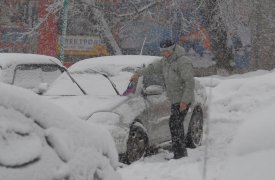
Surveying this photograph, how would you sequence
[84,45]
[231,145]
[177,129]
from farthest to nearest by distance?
1. [84,45]
2. [177,129]
3. [231,145]

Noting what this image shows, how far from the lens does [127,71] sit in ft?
32.3

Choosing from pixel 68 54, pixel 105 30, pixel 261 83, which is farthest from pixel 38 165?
pixel 68 54

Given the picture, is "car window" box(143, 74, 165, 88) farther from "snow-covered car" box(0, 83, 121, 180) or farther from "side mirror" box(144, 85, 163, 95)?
"snow-covered car" box(0, 83, 121, 180)

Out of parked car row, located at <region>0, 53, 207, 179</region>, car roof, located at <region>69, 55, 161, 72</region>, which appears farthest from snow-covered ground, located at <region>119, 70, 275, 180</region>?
car roof, located at <region>69, 55, 161, 72</region>

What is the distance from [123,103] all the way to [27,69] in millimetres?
3201

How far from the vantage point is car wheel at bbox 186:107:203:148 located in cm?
1061

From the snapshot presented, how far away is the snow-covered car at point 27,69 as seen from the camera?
1090cm

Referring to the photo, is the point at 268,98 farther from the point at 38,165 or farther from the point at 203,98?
the point at 38,165

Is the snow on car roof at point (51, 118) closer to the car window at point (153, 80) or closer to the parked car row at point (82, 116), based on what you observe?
the parked car row at point (82, 116)

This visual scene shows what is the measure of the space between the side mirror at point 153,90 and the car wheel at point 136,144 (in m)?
0.56

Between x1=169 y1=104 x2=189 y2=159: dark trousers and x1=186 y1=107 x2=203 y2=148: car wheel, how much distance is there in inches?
50.7

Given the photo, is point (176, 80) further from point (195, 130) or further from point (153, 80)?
point (195, 130)

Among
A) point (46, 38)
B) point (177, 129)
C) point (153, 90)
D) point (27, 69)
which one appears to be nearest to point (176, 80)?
point (153, 90)

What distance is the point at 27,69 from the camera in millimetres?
11398
